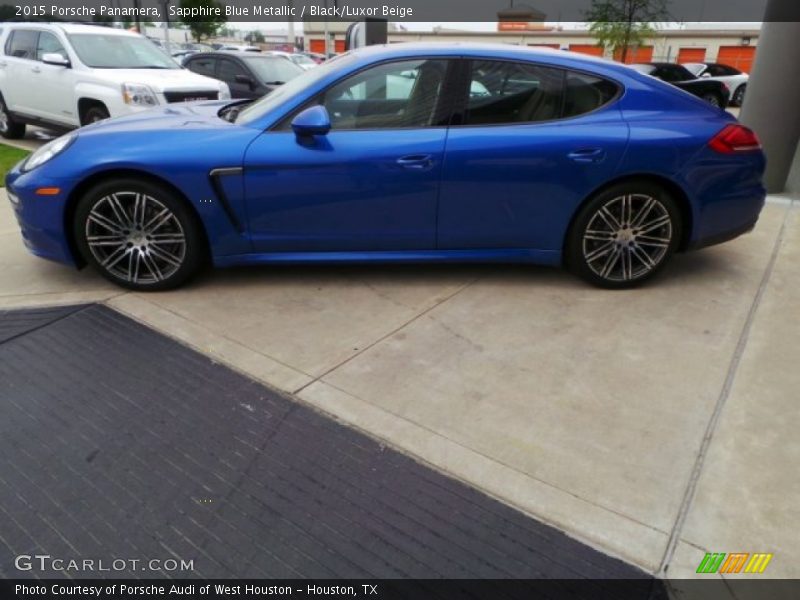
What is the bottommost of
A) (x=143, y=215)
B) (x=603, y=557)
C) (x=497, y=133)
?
(x=603, y=557)

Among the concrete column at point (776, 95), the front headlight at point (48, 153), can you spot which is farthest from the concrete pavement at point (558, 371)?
the concrete column at point (776, 95)

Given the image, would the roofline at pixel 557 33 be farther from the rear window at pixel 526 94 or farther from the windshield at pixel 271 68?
the rear window at pixel 526 94

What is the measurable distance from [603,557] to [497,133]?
2.41 m

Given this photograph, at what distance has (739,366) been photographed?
3.00 metres

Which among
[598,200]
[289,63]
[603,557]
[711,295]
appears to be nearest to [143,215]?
[598,200]

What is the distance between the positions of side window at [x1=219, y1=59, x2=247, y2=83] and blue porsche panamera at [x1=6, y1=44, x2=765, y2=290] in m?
6.67

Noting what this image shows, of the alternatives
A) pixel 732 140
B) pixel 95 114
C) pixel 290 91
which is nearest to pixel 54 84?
pixel 95 114

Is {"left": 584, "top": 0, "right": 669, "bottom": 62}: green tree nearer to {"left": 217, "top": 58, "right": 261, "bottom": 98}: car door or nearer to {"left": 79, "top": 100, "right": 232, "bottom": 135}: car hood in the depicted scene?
{"left": 217, "top": 58, "right": 261, "bottom": 98}: car door

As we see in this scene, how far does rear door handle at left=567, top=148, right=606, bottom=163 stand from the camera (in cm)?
346

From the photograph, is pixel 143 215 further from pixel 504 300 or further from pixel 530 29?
pixel 530 29

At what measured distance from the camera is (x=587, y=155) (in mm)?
3473

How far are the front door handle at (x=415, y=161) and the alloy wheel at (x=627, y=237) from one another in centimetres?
111
